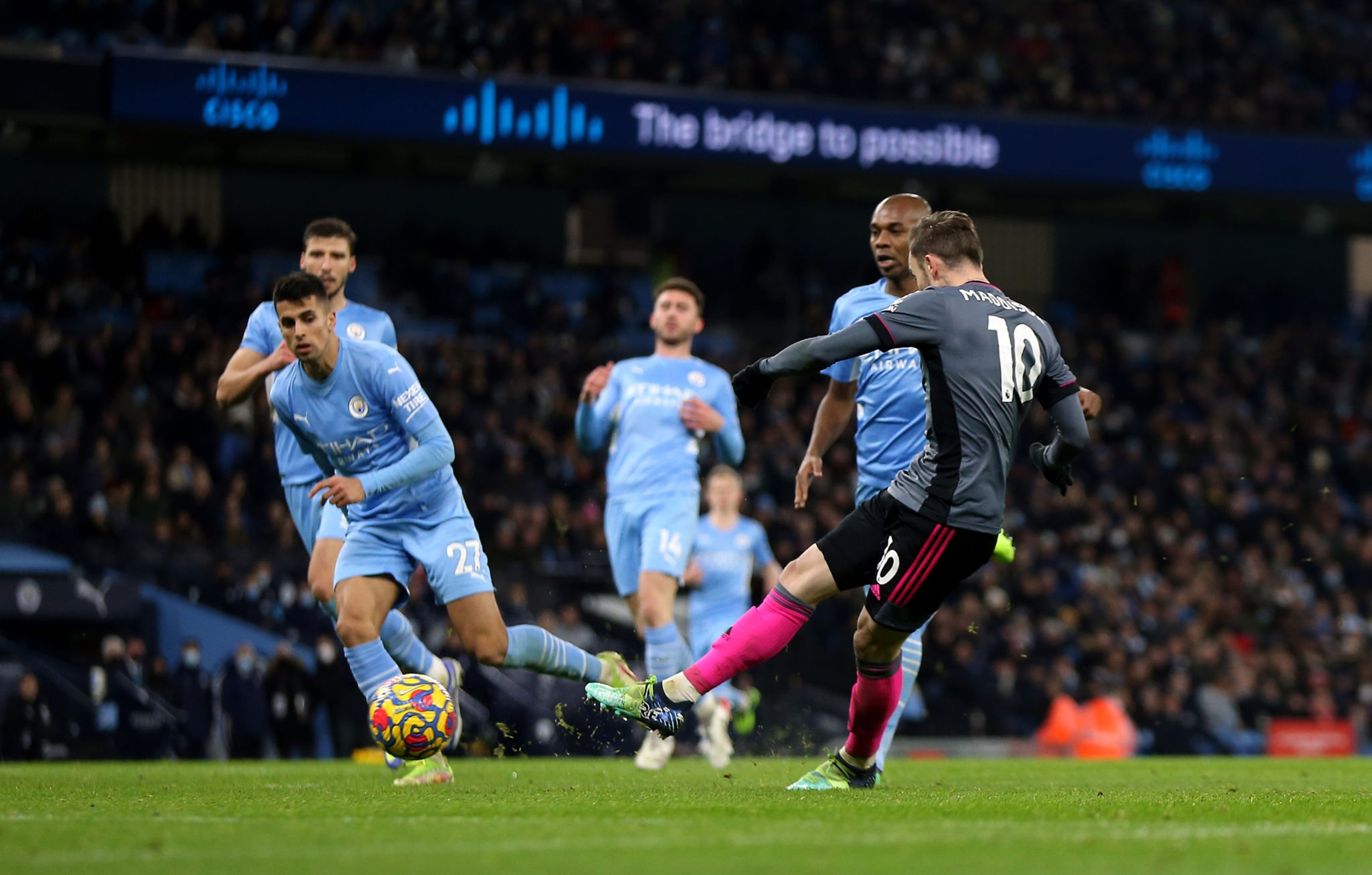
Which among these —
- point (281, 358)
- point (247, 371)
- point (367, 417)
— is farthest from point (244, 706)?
point (367, 417)

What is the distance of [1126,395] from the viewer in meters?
24.3

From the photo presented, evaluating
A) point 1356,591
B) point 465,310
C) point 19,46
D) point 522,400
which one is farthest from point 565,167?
point 1356,591

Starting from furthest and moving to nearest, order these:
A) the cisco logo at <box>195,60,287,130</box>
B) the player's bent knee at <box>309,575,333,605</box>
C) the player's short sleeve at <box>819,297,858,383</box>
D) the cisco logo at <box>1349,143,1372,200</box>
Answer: the cisco logo at <box>1349,143,1372,200</box> → the cisco logo at <box>195,60,287,130</box> → the player's bent knee at <box>309,575,333,605</box> → the player's short sleeve at <box>819,297,858,383</box>

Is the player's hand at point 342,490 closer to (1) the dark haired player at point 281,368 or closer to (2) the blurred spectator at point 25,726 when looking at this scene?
(1) the dark haired player at point 281,368

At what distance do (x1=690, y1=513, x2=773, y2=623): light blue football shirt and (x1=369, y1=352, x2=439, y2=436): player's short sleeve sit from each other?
5.79 m

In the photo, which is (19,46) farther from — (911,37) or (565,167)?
(911,37)

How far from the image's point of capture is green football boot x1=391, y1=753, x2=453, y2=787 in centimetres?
729

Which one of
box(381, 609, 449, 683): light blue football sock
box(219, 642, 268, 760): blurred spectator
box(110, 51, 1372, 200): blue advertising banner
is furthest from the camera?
box(110, 51, 1372, 200): blue advertising banner

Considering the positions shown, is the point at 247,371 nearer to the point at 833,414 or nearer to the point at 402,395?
the point at 402,395

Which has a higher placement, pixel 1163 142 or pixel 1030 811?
pixel 1163 142

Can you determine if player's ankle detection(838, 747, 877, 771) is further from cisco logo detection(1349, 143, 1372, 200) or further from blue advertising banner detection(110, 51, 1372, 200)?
cisco logo detection(1349, 143, 1372, 200)

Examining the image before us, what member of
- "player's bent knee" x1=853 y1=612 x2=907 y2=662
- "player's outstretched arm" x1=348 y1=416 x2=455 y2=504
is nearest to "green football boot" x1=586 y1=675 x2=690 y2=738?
"player's bent knee" x1=853 y1=612 x2=907 y2=662

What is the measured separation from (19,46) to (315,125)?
3.14m

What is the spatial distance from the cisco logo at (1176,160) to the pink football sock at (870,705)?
56.1ft
